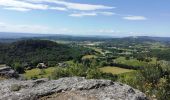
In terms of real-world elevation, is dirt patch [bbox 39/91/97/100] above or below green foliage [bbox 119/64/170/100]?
above

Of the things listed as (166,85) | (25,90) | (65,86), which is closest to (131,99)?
(65,86)

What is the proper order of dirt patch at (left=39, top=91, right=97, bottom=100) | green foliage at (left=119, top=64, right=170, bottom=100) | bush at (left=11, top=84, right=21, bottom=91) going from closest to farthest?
dirt patch at (left=39, top=91, right=97, bottom=100) < bush at (left=11, top=84, right=21, bottom=91) < green foliage at (left=119, top=64, right=170, bottom=100)

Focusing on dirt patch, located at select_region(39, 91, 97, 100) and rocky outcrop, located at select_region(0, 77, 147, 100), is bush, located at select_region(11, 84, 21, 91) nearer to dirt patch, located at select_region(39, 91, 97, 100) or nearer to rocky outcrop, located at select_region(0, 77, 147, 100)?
rocky outcrop, located at select_region(0, 77, 147, 100)

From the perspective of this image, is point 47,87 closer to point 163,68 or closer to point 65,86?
point 65,86

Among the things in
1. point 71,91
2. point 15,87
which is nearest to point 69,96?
point 71,91

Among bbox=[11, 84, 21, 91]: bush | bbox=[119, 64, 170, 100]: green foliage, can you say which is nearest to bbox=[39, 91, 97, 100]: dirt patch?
bbox=[11, 84, 21, 91]: bush

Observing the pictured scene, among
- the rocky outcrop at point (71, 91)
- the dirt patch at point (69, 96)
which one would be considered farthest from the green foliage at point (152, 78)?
the dirt patch at point (69, 96)

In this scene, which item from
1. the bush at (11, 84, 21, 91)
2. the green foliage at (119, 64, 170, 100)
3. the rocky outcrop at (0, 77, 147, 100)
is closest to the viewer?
the rocky outcrop at (0, 77, 147, 100)

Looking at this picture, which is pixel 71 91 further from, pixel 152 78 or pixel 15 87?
pixel 152 78
